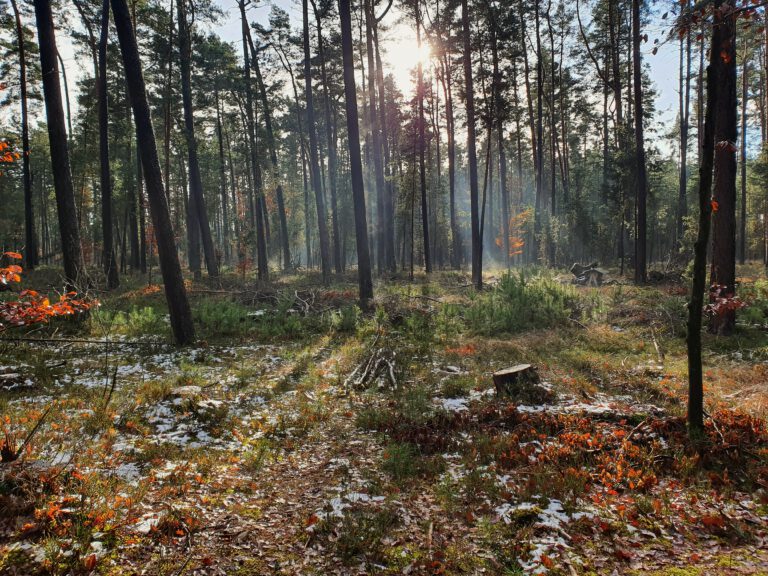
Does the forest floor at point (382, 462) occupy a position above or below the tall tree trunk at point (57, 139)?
below

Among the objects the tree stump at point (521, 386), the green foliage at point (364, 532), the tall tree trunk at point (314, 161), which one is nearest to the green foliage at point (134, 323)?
the tree stump at point (521, 386)

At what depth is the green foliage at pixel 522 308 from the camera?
1188 centimetres

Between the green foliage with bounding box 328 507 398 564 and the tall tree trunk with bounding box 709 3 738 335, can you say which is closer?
the green foliage with bounding box 328 507 398 564

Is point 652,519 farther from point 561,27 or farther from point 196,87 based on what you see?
point 561,27

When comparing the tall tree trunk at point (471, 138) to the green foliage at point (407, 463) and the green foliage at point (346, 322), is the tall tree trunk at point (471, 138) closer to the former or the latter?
the green foliage at point (346, 322)

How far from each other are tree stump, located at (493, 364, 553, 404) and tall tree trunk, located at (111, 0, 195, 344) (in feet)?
24.7

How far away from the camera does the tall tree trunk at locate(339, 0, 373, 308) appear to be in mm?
13203

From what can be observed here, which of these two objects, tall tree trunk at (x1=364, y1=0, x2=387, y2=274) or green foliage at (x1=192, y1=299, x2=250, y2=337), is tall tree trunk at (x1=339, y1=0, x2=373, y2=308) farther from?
tall tree trunk at (x1=364, y1=0, x2=387, y2=274)

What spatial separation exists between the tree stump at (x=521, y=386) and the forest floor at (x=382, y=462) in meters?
0.08

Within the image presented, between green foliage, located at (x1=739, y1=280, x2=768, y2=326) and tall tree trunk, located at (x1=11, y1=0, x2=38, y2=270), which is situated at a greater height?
tall tree trunk, located at (x1=11, y1=0, x2=38, y2=270)

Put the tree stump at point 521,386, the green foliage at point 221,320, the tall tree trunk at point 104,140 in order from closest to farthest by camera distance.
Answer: the tree stump at point 521,386
the green foliage at point 221,320
the tall tree trunk at point 104,140

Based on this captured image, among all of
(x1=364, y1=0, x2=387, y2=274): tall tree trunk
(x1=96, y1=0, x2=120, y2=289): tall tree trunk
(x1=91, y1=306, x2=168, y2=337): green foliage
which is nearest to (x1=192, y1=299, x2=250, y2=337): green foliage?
(x1=91, y1=306, x2=168, y2=337): green foliage

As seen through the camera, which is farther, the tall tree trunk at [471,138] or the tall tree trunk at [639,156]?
the tall tree trunk at [471,138]

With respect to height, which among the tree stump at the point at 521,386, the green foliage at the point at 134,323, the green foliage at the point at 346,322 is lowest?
the tree stump at the point at 521,386
